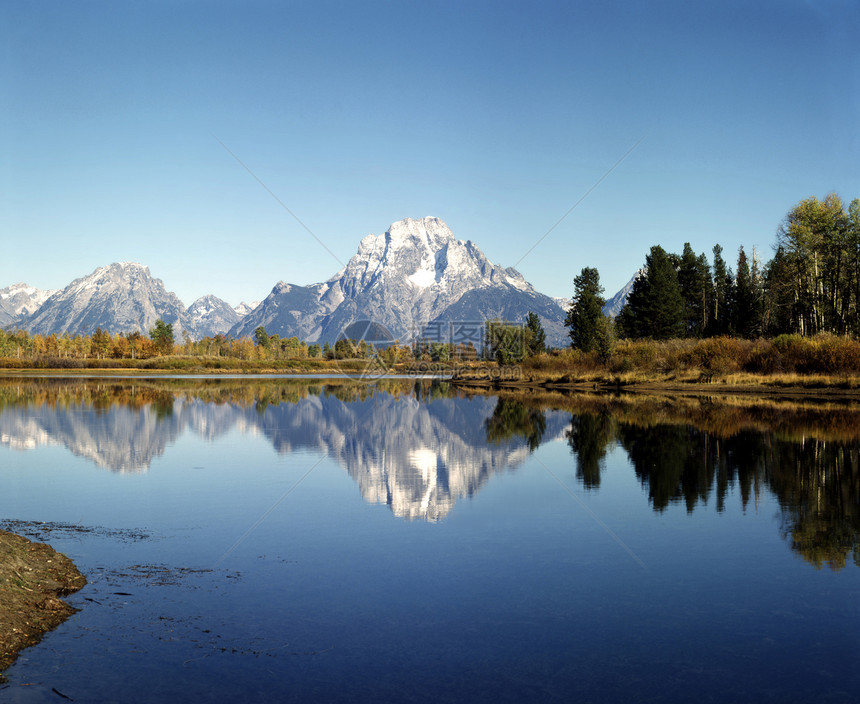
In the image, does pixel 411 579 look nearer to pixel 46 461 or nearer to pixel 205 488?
pixel 205 488

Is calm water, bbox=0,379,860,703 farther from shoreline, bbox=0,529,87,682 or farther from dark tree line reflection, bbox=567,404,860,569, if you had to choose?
shoreline, bbox=0,529,87,682

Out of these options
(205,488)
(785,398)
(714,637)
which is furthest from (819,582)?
(785,398)

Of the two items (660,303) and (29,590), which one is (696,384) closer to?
(660,303)

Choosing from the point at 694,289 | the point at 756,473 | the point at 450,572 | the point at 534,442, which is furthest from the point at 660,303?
the point at 450,572

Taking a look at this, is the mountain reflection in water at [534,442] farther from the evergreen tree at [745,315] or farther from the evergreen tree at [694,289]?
the evergreen tree at [694,289]

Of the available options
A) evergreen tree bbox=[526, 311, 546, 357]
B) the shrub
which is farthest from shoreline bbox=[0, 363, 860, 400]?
evergreen tree bbox=[526, 311, 546, 357]

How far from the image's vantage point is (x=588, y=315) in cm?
9131

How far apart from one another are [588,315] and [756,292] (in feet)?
86.7

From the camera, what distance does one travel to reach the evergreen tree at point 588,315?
88.2 meters

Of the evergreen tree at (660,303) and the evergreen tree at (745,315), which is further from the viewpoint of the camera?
the evergreen tree at (660,303)

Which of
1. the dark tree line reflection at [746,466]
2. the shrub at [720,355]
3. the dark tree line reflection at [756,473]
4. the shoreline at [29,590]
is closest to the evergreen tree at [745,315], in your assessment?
the shrub at [720,355]

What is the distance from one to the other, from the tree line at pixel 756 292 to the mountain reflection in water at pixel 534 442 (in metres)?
27.8

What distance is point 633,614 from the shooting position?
936 centimetres

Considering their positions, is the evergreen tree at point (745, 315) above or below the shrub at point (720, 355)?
above
